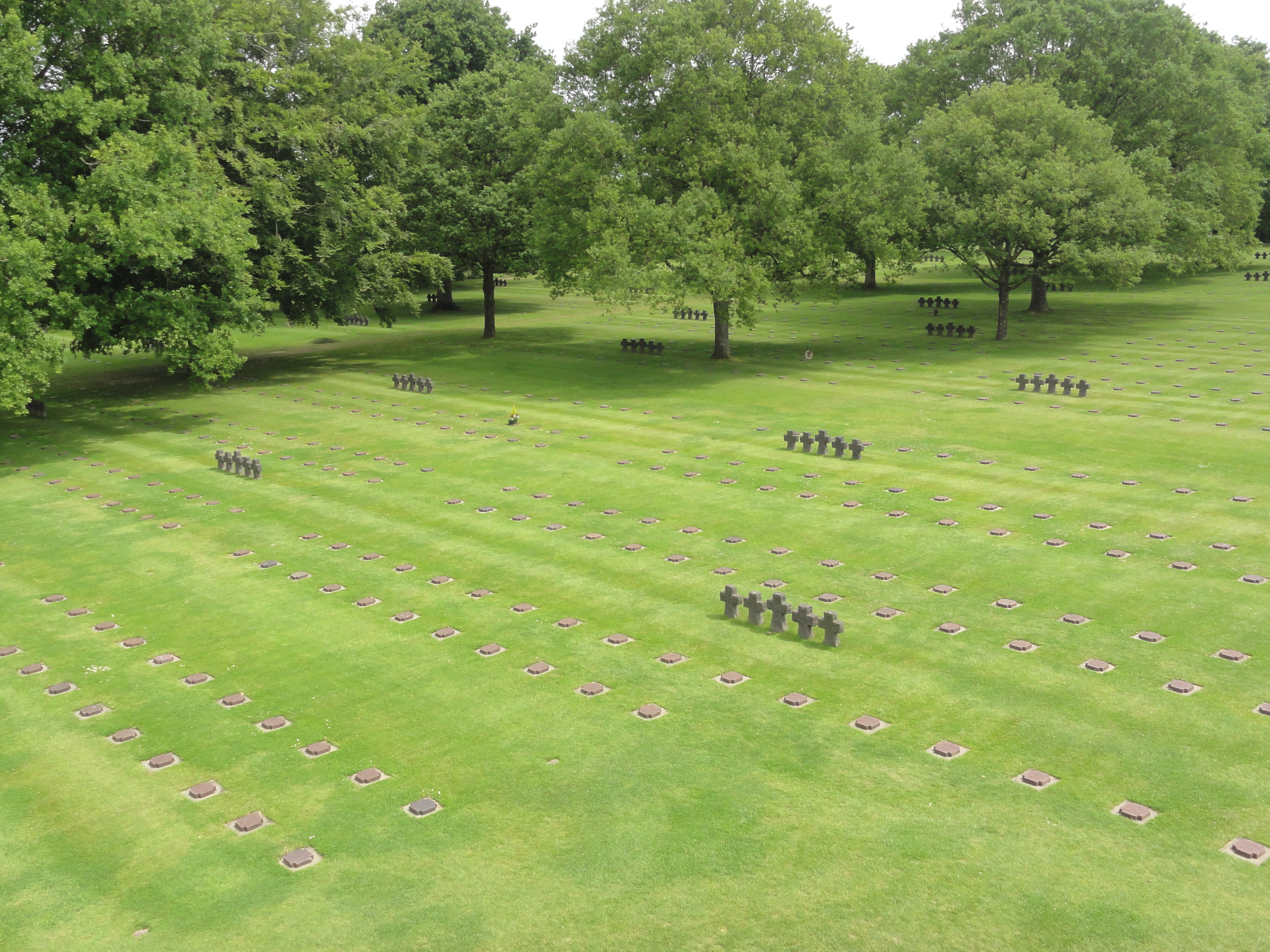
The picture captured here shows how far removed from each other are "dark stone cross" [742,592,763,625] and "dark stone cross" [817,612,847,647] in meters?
1.10

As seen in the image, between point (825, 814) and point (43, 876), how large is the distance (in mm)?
7921

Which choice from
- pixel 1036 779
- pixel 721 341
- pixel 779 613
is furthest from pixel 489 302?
pixel 1036 779

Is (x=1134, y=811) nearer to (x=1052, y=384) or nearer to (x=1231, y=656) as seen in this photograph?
(x=1231, y=656)

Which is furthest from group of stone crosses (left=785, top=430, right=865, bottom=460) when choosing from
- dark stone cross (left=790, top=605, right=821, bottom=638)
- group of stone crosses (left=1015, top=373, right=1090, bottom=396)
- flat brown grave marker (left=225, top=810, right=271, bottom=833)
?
flat brown grave marker (left=225, top=810, right=271, bottom=833)

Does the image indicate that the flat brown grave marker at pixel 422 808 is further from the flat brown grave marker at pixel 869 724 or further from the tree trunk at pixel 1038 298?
the tree trunk at pixel 1038 298

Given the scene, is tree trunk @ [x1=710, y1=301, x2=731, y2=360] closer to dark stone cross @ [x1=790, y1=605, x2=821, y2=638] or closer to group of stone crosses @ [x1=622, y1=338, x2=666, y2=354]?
group of stone crosses @ [x1=622, y1=338, x2=666, y2=354]

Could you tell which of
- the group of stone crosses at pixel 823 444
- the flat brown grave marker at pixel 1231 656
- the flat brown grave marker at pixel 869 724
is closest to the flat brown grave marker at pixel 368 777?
the flat brown grave marker at pixel 869 724

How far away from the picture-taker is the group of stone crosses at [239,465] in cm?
2544

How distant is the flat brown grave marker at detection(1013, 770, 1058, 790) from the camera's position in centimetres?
Answer: 1083

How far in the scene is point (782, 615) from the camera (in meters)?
15.2

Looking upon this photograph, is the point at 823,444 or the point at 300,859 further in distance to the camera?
the point at 823,444

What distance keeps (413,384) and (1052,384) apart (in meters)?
23.2

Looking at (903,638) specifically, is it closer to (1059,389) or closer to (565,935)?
(565,935)

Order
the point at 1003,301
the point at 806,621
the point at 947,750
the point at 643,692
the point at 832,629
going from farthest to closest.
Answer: the point at 1003,301
the point at 806,621
the point at 832,629
the point at 643,692
the point at 947,750
